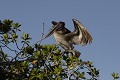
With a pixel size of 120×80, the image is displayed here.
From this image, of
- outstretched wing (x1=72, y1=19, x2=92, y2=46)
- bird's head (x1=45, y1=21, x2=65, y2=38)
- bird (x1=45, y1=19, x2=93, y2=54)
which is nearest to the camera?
outstretched wing (x1=72, y1=19, x2=92, y2=46)

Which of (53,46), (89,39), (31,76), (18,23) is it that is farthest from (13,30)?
(89,39)

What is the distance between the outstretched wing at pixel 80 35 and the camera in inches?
443

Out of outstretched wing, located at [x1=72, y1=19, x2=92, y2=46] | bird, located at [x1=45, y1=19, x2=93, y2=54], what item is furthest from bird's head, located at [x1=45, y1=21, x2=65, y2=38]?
outstretched wing, located at [x1=72, y1=19, x2=92, y2=46]

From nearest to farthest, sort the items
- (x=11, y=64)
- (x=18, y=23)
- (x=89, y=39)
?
(x=11, y=64) → (x=18, y=23) → (x=89, y=39)

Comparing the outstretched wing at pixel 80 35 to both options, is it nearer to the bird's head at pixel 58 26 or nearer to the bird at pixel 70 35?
the bird at pixel 70 35

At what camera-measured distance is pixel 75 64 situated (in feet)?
27.0

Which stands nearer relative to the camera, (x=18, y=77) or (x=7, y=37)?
(x=18, y=77)

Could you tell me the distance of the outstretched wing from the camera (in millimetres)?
11265

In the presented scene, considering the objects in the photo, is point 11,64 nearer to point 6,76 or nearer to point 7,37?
point 6,76

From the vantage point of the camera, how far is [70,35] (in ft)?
40.7

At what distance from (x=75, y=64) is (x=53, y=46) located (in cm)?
84

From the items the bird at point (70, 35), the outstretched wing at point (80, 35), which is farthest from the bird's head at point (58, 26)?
the outstretched wing at point (80, 35)

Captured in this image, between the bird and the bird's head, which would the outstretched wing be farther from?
the bird's head

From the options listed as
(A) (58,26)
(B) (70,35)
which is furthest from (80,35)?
(A) (58,26)
